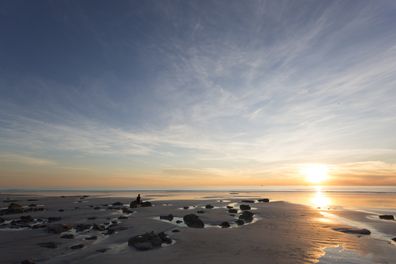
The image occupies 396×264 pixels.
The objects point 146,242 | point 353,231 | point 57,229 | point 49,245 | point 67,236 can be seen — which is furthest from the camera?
point 353,231

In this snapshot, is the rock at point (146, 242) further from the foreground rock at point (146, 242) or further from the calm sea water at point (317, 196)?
the calm sea water at point (317, 196)

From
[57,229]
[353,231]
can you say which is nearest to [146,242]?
[57,229]

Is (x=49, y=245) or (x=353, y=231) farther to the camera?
(x=353, y=231)

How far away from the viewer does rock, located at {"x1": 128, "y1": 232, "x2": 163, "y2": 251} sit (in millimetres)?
17344

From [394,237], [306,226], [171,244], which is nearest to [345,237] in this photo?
[394,237]

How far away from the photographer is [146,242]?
17.8 metres

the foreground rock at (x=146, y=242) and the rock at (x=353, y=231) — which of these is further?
the rock at (x=353, y=231)

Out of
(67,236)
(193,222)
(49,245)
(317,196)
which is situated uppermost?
(317,196)

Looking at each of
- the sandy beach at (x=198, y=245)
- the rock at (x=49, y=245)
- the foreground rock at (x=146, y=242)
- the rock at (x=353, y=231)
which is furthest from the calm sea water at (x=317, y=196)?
the rock at (x=49, y=245)

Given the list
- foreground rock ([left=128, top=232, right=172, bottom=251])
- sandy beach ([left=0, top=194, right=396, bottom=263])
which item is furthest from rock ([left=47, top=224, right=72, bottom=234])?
foreground rock ([left=128, top=232, right=172, bottom=251])

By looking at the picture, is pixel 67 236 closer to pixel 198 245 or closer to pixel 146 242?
pixel 146 242

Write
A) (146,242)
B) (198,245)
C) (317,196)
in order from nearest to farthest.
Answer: (146,242) → (198,245) → (317,196)

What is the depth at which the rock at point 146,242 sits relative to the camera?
17344 millimetres

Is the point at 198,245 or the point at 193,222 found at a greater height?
the point at 193,222
